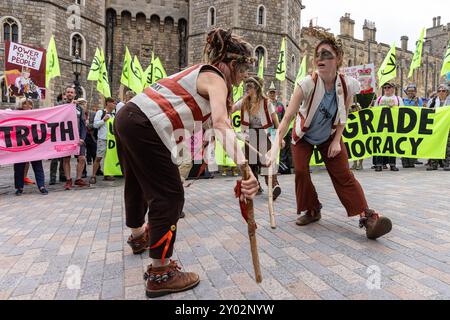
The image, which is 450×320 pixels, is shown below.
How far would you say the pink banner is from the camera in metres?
6.57

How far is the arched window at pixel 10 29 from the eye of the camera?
21.6 m

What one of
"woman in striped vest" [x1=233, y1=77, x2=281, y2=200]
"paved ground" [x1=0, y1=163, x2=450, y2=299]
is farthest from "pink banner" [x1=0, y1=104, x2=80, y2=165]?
"woman in striped vest" [x1=233, y1=77, x2=281, y2=200]

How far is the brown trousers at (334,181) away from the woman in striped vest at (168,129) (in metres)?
1.55

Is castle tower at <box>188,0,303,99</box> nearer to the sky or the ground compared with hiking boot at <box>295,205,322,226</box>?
nearer to the sky

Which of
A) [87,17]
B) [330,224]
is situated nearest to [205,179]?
[330,224]

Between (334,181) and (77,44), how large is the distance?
2587 centimetres

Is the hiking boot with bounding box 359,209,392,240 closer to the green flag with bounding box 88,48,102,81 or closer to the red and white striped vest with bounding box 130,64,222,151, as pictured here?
the red and white striped vest with bounding box 130,64,222,151

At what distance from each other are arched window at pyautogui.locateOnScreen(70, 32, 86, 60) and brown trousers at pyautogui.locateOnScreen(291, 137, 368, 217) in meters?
25.0

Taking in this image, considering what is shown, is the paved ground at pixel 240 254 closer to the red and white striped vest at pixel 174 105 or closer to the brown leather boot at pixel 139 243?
the brown leather boot at pixel 139 243

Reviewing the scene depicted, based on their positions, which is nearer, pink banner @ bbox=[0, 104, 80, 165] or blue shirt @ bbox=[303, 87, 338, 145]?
blue shirt @ bbox=[303, 87, 338, 145]

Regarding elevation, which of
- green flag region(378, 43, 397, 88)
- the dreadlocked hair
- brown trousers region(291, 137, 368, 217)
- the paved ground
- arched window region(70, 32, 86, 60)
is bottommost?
the paved ground

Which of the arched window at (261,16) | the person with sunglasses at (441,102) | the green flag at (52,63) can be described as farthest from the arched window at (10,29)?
the person with sunglasses at (441,102)

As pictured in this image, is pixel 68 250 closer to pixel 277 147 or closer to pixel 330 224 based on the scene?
pixel 277 147
